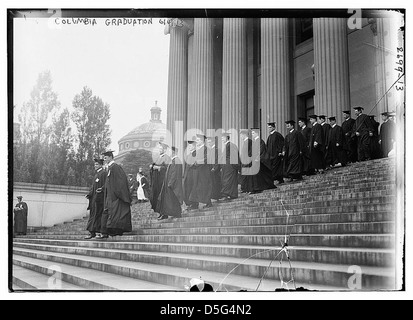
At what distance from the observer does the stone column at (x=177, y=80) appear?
5.64 metres

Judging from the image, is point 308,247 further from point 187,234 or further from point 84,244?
point 84,244

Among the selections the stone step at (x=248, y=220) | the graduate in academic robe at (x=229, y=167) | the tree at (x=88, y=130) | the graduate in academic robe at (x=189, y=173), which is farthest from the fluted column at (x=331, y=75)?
the tree at (x=88, y=130)

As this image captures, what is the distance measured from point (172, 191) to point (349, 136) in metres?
2.17

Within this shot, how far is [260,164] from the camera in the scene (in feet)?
20.1

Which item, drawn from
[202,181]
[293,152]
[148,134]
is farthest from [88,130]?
[293,152]

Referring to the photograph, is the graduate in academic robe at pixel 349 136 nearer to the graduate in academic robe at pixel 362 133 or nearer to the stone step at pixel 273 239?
the graduate in academic robe at pixel 362 133

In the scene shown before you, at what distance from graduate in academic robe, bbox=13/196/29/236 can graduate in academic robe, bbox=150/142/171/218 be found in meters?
1.42

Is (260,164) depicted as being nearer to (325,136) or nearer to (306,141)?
(306,141)

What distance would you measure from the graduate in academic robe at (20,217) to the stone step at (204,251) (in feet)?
0.43

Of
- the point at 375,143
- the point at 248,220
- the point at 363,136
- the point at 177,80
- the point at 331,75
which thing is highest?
the point at 331,75

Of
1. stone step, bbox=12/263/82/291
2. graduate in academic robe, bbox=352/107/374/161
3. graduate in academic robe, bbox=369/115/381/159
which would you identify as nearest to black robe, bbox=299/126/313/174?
graduate in academic robe, bbox=352/107/374/161

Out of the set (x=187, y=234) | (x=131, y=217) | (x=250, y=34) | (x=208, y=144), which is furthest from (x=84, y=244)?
(x=250, y=34)

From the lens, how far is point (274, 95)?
283 inches

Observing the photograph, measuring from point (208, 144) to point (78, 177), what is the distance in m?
1.52
